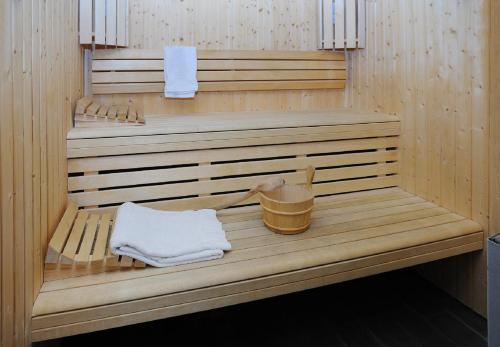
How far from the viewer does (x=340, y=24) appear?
3.33 m

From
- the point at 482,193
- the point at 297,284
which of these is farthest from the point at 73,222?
the point at 482,193

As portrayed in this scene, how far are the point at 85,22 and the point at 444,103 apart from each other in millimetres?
2408

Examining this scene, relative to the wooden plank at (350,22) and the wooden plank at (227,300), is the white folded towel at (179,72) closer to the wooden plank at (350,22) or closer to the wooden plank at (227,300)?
the wooden plank at (350,22)

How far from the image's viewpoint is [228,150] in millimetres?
2334

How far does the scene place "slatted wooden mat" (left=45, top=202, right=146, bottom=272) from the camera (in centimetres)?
157

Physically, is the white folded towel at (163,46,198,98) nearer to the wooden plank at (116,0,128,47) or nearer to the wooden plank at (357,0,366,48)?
the wooden plank at (116,0,128,47)

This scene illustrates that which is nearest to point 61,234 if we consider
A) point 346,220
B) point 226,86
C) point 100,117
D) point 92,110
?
point 100,117

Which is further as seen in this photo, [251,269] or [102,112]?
[102,112]

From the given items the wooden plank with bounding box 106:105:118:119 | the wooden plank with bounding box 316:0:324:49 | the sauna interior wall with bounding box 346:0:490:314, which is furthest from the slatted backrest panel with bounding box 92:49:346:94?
the sauna interior wall with bounding box 346:0:490:314

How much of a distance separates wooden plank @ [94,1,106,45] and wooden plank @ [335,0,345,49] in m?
1.83

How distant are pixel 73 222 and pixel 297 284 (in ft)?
3.60

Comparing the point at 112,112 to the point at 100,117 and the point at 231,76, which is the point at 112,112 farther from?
the point at 231,76

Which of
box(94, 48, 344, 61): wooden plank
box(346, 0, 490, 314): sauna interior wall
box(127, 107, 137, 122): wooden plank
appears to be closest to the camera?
box(346, 0, 490, 314): sauna interior wall

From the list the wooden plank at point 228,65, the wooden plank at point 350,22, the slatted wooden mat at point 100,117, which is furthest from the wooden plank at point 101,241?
the wooden plank at point 350,22
